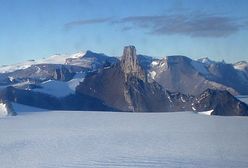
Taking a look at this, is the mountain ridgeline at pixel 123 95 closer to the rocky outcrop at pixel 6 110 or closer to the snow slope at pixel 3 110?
the snow slope at pixel 3 110

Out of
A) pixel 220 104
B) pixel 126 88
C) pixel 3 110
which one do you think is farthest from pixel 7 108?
pixel 126 88

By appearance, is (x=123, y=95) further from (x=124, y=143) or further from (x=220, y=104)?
(x=124, y=143)

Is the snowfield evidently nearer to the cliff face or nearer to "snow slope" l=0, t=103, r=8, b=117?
"snow slope" l=0, t=103, r=8, b=117

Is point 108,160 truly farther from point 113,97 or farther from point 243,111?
point 113,97

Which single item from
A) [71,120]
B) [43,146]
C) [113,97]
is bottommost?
[113,97]

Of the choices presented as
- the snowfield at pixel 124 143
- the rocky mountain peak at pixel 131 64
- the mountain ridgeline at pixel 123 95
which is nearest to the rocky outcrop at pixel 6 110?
the snowfield at pixel 124 143

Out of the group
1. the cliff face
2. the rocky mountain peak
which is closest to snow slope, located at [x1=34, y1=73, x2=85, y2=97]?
the cliff face

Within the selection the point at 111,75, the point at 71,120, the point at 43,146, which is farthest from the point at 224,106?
the point at 43,146
